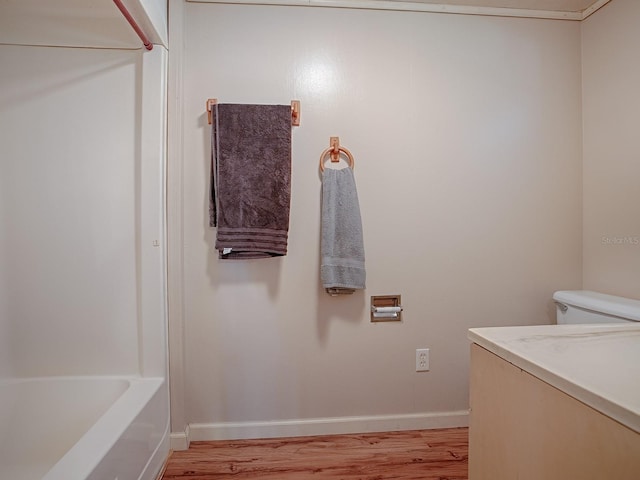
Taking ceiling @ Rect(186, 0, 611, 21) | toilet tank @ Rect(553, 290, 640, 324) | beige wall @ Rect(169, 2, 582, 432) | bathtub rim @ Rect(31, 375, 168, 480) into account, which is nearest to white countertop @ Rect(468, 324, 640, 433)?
toilet tank @ Rect(553, 290, 640, 324)

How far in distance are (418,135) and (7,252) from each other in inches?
77.5

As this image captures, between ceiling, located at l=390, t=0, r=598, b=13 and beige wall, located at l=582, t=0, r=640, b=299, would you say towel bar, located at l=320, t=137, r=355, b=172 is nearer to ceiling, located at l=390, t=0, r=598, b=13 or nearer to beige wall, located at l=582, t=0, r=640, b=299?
ceiling, located at l=390, t=0, r=598, b=13

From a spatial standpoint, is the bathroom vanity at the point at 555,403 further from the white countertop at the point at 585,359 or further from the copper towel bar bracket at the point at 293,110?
the copper towel bar bracket at the point at 293,110

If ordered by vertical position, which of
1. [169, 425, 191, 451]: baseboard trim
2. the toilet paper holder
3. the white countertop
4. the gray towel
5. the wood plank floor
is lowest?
the wood plank floor

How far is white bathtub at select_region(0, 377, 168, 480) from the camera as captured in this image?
1.10 m

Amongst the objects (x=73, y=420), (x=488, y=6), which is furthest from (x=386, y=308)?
(x=488, y=6)

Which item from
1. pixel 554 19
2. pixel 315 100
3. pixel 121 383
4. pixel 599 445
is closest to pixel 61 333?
pixel 121 383

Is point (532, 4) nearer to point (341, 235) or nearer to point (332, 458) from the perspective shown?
point (341, 235)

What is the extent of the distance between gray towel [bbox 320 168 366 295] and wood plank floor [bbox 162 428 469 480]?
0.73 metres

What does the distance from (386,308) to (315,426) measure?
0.67m

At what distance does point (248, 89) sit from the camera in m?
1.49

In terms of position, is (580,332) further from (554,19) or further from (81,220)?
(81,220)

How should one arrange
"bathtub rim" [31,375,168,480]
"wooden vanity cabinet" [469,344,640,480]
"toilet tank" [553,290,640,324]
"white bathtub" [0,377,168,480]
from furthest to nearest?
"toilet tank" [553,290,640,324] < "white bathtub" [0,377,168,480] < "bathtub rim" [31,375,168,480] < "wooden vanity cabinet" [469,344,640,480]

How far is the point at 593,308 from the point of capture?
1317 mm
